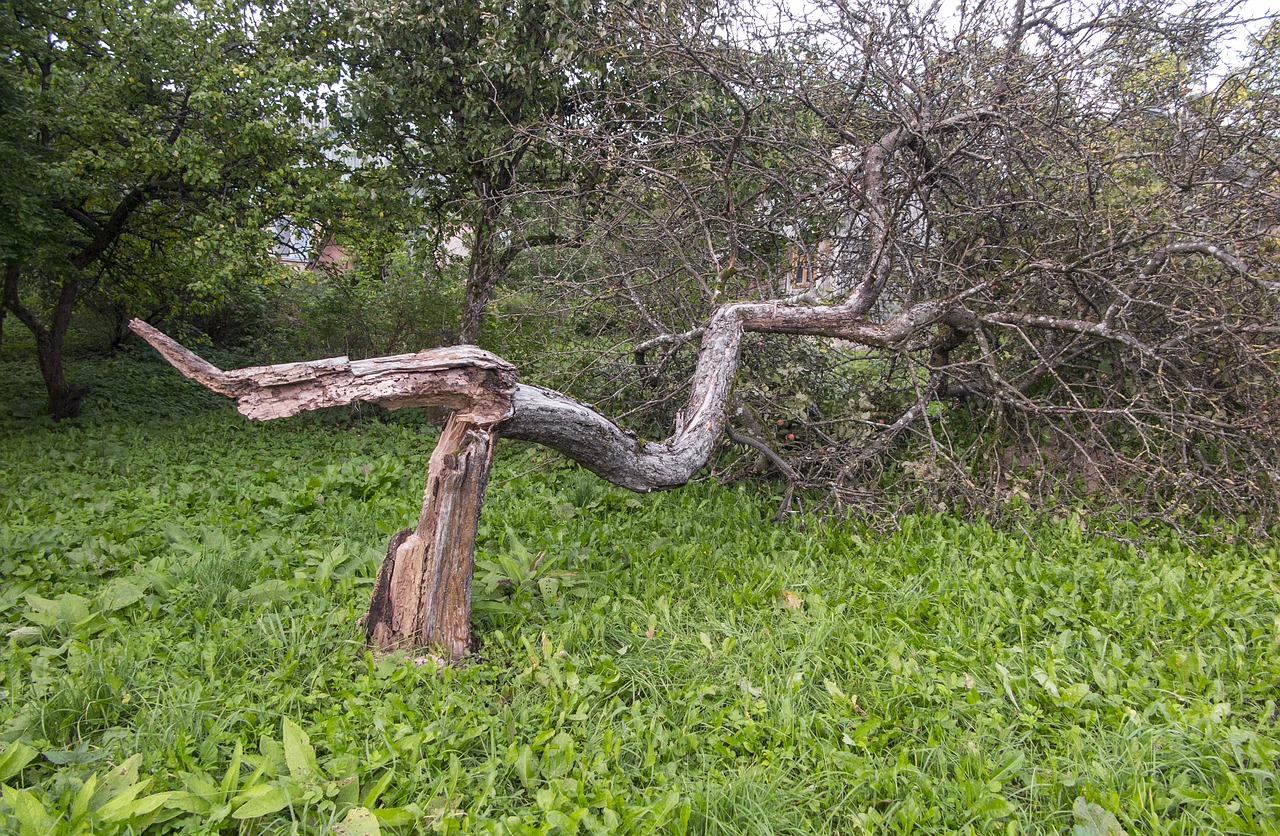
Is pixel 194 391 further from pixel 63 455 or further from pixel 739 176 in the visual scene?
pixel 739 176

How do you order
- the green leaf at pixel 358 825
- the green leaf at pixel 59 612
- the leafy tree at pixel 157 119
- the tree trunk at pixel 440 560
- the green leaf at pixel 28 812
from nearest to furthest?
the green leaf at pixel 28 812 → the green leaf at pixel 358 825 → the tree trunk at pixel 440 560 → the green leaf at pixel 59 612 → the leafy tree at pixel 157 119

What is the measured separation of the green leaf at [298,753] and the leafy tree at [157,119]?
20.3 ft

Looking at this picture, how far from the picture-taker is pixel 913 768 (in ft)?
7.68

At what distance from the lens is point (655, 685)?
287 centimetres

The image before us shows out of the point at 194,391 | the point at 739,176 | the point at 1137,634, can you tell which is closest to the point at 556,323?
the point at 739,176

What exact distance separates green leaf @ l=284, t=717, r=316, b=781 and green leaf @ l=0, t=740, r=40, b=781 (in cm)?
75

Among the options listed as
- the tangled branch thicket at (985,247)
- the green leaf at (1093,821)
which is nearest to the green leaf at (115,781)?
the green leaf at (1093,821)

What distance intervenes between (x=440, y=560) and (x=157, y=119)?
6.86m

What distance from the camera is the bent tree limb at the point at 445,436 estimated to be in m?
2.49

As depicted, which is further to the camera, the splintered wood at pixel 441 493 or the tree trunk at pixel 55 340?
the tree trunk at pixel 55 340

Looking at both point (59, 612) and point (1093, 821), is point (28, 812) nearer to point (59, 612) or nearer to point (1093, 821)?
point (59, 612)

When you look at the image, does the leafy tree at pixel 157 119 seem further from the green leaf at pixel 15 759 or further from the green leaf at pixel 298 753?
the green leaf at pixel 298 753

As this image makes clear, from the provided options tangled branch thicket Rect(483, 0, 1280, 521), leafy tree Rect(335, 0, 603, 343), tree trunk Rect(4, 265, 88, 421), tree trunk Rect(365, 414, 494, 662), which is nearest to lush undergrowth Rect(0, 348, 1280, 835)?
tree trunk Rect(365, 414, 494, 662)

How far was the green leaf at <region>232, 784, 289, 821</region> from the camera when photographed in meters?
2.07
